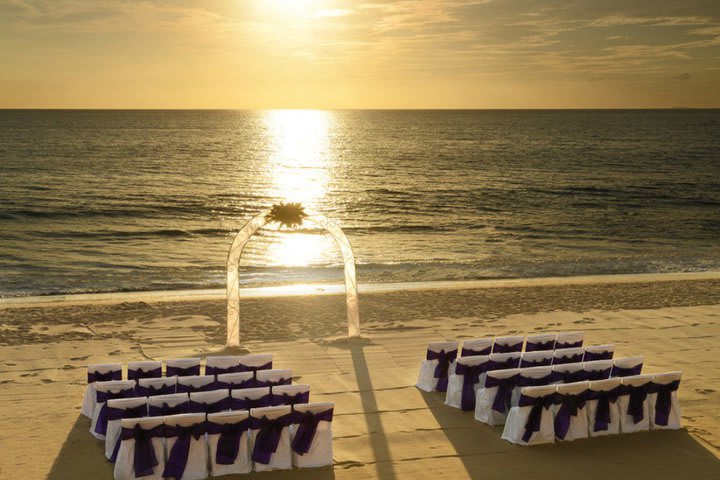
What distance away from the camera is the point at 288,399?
1126 centimetres

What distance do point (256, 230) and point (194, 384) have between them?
4683 millimetres

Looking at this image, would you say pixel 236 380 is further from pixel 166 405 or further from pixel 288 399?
pixel 166 405

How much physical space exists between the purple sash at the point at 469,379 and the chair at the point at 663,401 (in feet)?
7.83

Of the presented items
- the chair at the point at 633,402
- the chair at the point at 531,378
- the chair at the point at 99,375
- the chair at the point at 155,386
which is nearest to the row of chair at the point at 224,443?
the chair at the point at 155,386

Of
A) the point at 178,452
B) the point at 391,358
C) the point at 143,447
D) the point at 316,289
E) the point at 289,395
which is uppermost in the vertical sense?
the point at 289,395

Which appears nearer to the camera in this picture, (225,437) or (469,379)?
(225,437)

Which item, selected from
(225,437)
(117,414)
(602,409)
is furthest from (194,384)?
(602,409)

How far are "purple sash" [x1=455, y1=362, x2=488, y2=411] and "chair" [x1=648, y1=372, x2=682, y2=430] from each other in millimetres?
2387

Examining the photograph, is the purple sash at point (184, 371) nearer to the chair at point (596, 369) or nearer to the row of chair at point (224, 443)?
the row of chair at point (224, 443)

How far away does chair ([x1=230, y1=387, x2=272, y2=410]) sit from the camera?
11062 millimetres

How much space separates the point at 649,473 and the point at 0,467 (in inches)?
318

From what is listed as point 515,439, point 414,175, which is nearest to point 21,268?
point 515,439

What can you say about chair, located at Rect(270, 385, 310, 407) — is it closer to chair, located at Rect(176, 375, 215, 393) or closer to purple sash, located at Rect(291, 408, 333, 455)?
purple sash, located at Rect(291, 408, 333, 455)

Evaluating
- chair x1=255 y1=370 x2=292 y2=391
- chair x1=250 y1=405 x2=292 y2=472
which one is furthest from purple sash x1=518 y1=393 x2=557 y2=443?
chair x1=255 y1=370 x2=292 y2=391
